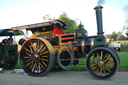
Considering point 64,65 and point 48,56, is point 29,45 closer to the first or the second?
point 48,56

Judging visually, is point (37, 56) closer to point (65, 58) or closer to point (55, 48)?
point (55, 48)

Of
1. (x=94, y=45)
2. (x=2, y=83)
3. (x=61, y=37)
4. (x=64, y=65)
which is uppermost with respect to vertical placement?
(x=61, y=37)

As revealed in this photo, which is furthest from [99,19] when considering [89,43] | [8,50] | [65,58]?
[8,50]

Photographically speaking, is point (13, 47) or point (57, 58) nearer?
point (57, 58)

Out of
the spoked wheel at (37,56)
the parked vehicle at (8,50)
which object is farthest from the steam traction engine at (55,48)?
the parked vehicle at (8,50)

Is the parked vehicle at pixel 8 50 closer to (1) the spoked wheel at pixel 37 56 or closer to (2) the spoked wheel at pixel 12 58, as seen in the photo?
(2) the spoked wheel at pixel 12 58

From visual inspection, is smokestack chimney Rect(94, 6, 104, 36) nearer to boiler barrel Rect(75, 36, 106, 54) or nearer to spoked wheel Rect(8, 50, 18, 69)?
boiler barrel Rect(75, 36, 106, 54)

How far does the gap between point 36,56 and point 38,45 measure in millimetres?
442

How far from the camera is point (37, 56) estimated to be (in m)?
5.51

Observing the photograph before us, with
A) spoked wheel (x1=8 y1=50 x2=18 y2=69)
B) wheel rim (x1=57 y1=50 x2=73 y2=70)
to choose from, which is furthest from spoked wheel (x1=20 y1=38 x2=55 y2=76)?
spoked wheel (x1=8 y1=50 x2=18 y2=69)

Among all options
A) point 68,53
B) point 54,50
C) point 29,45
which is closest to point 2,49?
point 29,45

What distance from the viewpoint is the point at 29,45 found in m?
5.82

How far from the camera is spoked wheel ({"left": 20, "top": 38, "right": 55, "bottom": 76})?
17.4ft

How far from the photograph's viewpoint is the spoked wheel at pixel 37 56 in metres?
5.29
